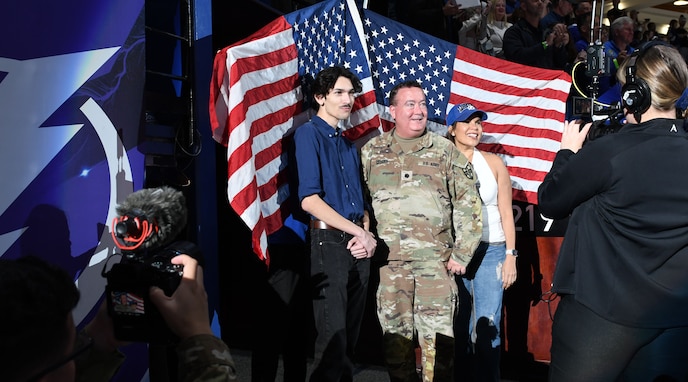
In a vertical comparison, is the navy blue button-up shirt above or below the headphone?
below

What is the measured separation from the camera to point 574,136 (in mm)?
3012

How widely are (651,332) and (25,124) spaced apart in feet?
8.80

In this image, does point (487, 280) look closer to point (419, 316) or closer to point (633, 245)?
point (419, 316)

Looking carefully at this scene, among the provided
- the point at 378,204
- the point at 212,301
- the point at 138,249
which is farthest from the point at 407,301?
the point at 138,249

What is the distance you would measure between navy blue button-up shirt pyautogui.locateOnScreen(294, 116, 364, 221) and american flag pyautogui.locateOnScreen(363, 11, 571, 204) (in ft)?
5.58

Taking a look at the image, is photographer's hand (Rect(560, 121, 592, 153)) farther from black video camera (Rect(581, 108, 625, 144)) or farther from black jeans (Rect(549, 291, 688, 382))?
black jeans (Rect(549, 291, 688, 382))

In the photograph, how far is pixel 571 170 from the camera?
2.71 m

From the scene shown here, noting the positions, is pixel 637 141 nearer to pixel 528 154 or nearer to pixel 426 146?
pixel 426 146

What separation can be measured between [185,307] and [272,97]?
317 centimetres

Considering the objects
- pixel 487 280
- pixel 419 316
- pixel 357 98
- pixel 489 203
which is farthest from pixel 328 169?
pixel 487 280

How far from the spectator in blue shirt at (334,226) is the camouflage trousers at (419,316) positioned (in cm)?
19

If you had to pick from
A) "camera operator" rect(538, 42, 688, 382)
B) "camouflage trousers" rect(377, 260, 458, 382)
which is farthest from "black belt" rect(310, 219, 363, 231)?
"camera operator" rect(538, 42, 688, 382)

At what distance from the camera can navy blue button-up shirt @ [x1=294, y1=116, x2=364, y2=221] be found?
4078 mm

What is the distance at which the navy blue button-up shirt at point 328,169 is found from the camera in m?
4.08
